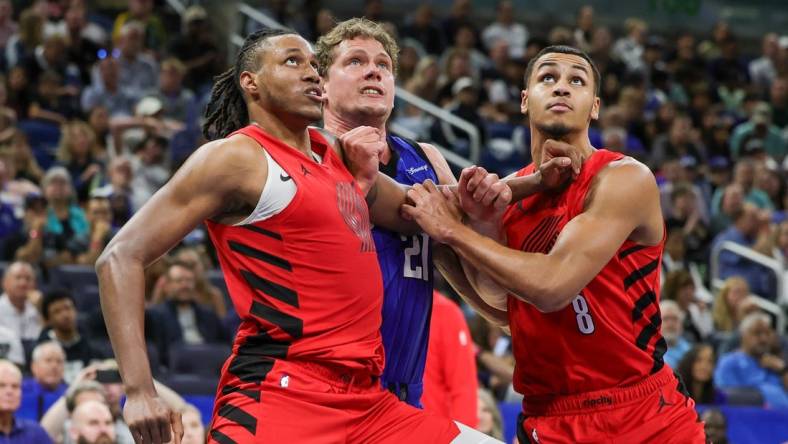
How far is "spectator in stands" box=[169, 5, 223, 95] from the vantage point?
640 inches

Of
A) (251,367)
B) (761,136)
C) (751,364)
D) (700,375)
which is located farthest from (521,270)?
(761,136)

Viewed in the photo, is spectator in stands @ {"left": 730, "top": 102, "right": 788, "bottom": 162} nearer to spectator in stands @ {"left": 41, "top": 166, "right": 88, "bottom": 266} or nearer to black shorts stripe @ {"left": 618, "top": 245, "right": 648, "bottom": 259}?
spectator in stands @ {"left": 41, "top": 166, "right": 88, "bottom": 266}

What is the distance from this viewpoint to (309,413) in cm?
475

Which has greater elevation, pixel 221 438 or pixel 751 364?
pixel 221 438

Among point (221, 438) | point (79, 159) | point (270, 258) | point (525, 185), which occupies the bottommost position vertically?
point (221, 438)

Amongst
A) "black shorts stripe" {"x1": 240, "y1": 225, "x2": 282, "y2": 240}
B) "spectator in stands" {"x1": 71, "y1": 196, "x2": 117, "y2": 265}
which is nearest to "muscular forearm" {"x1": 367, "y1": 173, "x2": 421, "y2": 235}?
"black shorts stripe" {"x1": 240, "y1": 225, "x2": 282, "y2": 240}

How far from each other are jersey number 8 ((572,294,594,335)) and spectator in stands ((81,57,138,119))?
10.4 meters

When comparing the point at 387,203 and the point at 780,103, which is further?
the point at 780,103

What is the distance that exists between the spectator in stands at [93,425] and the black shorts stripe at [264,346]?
412 cm

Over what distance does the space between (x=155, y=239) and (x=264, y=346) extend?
58 centimetres

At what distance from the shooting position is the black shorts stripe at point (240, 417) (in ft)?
15.4

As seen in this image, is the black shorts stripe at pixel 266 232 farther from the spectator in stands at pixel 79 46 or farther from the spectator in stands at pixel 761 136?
the spectator in stands at pixel 761 136

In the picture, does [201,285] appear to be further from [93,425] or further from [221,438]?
[221,438]

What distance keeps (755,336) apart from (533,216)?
7.23 m
